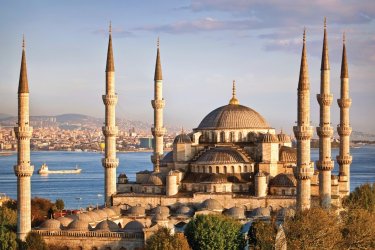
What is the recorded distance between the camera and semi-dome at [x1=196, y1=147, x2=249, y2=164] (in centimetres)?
3281

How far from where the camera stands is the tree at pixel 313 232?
23.9 meters

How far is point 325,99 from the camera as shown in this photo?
31469mm

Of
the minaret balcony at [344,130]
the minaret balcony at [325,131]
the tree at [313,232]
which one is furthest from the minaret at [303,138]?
the minaret balcony at [344,130]

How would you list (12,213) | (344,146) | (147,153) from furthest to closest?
(147,153)
(344,146)
(12,213)

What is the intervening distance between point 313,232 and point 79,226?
8447mm

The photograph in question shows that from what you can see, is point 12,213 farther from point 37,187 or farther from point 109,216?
point 37,187

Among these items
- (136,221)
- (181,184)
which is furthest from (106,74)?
(136,221)

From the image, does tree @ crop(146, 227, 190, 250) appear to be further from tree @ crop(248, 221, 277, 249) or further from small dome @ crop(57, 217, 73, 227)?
small dome @ crop(57, 217, 73, 227)

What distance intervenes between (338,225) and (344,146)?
36.7ft

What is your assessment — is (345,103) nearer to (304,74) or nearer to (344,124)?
(344,124)

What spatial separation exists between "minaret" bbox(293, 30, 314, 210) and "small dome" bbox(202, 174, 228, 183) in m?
4.39

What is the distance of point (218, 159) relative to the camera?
108 ft

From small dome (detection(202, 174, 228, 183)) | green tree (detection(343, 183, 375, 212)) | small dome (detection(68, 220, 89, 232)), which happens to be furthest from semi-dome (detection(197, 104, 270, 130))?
small dome (detection(68, 220, 89, 232))

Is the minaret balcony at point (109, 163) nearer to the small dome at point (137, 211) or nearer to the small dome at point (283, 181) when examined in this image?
the small dome at point (137, 211)
